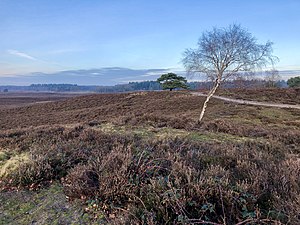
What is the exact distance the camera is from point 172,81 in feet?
186

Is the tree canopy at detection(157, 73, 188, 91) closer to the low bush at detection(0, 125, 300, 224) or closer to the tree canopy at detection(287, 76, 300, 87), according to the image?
the tree canopy at detection(287, 76, 300, 87)

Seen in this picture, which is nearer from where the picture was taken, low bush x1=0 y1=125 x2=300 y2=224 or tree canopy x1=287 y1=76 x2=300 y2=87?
low bush x1=0 y1=125 x2=300 y2=224

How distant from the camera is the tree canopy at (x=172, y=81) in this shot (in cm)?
5614

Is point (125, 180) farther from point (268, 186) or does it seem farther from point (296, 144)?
point (296, 144)

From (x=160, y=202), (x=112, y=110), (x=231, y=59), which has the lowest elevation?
(x=112, y=110)

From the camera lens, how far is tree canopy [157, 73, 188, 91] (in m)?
56.1

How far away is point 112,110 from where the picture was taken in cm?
3388

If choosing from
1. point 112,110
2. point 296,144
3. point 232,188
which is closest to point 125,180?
point 232,188

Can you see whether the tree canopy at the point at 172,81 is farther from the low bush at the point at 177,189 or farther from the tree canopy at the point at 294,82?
the low bush at the point at 177,189

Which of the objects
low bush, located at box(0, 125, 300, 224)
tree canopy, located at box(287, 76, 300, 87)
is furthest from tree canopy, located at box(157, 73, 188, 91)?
low bush, located at box(0, 125, 300, 224)

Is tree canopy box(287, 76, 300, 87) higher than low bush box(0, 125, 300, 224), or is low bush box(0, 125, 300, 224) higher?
tree canopy box(287, 76, 300, 87)

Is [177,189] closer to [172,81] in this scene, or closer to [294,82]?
[172,81]

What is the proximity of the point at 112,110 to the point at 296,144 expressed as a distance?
27.7 m

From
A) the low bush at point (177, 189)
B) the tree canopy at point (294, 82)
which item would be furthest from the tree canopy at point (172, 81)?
the low bush at point (177, 189)
